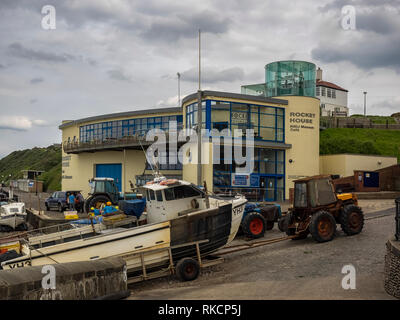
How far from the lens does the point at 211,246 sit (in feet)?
42.2

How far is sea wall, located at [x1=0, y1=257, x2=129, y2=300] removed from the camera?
25.8ft

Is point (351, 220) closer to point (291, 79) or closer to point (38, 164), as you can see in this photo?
point (291, 79)

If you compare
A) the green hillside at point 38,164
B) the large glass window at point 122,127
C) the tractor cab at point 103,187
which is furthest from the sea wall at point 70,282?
the green hillside at point 38,164

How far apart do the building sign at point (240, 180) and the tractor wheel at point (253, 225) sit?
41.7 ft

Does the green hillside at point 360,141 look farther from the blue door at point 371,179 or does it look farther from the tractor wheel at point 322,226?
the tractor wheel at point 322,226

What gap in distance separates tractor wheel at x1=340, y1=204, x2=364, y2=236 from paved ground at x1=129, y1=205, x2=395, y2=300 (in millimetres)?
278

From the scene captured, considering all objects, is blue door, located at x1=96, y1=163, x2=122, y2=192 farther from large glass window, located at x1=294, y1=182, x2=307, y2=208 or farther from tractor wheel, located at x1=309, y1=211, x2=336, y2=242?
tractor wheel, located at x1=309, y1=211, x2=336, y2=242

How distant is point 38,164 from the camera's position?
293 feet

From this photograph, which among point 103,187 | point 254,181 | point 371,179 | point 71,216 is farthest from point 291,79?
point 71,216

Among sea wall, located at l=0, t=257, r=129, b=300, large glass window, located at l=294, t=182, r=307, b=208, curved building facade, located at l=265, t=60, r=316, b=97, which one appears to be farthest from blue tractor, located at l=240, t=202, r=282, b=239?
curved building facade, located at l=265, t=60, r=316, b=97

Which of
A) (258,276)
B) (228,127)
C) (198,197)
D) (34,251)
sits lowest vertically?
(258,276)
